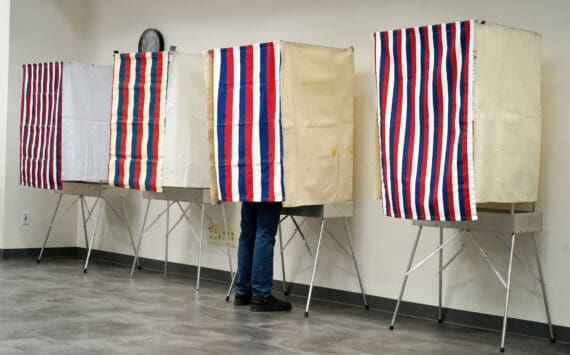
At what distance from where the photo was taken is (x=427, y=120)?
4.10 metres

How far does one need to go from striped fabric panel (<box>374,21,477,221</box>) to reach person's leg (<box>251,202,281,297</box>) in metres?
0.88

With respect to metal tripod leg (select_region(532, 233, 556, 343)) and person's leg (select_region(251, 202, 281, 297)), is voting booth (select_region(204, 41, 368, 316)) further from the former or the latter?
metal tripod leg (select_region(532, 233, 556, 343))

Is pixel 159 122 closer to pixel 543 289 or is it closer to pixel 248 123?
pixel 248 123

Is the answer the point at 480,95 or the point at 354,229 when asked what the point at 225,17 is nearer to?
the point at 354,229

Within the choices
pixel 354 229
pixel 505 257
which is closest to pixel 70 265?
pixel 354 229

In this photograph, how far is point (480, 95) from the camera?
3.95m

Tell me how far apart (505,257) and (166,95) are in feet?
7.80

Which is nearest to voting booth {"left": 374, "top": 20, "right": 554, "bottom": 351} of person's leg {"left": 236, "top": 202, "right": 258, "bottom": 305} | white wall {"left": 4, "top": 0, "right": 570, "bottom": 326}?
white wall {"left": 4, "top": 0, "right": 570, "bottom": 326}

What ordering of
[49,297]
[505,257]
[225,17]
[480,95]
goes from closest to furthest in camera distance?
[480,95] < [505,257] < [49,297] < [225,17]

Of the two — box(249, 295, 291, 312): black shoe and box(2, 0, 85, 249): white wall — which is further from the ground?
box(2, 0, 85, 249): white wall

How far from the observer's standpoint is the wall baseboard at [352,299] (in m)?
4.41

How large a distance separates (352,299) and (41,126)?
2.91m

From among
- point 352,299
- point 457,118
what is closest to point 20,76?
point 352,299

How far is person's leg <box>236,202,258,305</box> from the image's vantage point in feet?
16.6
